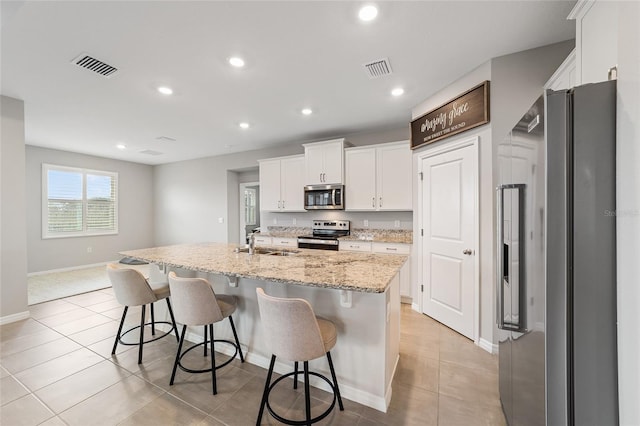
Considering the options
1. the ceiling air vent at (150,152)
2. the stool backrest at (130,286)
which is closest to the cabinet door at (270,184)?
the ceiling air vent at (150,152)

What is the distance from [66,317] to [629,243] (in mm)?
5056

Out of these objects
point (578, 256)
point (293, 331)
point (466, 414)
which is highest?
point (578, 256)

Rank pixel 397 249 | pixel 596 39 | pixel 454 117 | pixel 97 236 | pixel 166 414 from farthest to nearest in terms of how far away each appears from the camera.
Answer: pixel 97 236, pixel 397 249, pixel 454 117, pixel 166 414, pixel 596 39

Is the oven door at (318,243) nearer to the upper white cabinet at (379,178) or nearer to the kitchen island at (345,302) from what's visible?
the upper white cabinet at (379,178)

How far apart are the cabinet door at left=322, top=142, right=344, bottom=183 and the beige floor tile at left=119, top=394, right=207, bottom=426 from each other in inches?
138

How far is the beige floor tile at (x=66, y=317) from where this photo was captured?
3086 mm

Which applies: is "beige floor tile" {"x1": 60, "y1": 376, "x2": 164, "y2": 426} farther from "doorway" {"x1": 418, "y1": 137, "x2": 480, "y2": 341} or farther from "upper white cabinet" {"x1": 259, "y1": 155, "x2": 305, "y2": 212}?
"upper white cabinet" {"x1": 259, "y1": 155, "x2": 305, "y2": 212}

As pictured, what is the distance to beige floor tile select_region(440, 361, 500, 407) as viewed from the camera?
1.83 meters

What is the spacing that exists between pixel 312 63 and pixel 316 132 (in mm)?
2190

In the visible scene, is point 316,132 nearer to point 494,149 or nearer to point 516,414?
point 494,149

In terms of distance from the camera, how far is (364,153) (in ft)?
13.9

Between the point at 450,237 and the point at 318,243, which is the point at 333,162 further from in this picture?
the point at 450,237

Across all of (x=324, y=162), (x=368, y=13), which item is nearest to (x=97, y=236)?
(x=324, y=162)

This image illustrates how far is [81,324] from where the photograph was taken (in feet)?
9.96
